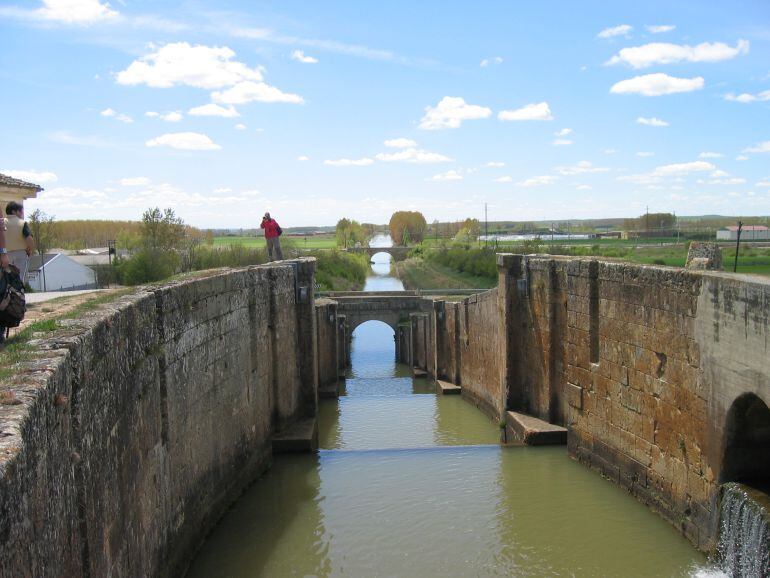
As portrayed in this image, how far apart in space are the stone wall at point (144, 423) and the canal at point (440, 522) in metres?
0.79

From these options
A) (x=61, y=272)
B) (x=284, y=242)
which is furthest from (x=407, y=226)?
(x=61, y=272)

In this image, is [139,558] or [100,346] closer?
[100,346]

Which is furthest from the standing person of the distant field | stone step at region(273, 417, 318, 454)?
the distant field

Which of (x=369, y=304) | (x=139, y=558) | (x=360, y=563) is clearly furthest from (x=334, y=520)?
(x=369, y=304)

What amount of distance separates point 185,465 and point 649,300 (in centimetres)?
704

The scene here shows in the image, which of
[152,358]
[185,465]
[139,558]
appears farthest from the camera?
[185,465]

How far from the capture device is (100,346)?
6066 millimetres

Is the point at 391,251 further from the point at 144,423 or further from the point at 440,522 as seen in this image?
A: the point at 144,423

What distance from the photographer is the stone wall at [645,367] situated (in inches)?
340

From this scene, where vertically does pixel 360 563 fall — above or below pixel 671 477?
below

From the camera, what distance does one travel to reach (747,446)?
8695 mm

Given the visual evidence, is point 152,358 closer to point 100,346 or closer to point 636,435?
point 100,346

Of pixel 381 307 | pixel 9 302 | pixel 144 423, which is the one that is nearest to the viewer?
pixel 9 302

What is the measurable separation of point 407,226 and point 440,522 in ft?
391
